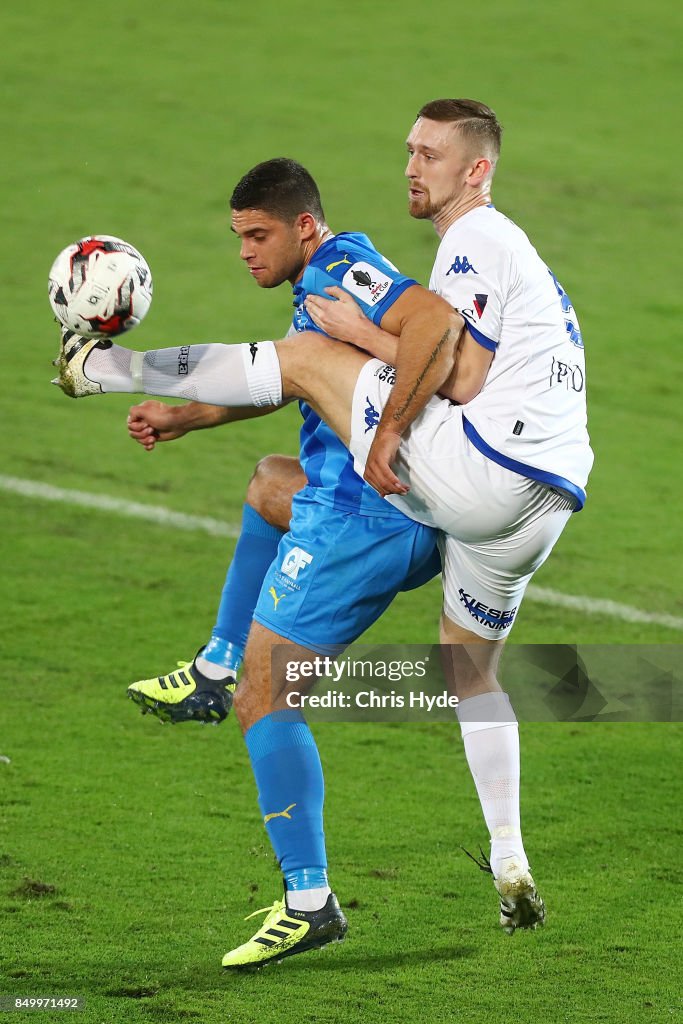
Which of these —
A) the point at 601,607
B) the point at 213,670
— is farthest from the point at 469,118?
the point at 601,607

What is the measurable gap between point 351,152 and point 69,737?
851 centimetres

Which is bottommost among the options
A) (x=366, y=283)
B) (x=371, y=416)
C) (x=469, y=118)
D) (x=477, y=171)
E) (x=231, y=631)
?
(x=231, y=631)

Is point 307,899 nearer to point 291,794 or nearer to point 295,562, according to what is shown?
point 291,794

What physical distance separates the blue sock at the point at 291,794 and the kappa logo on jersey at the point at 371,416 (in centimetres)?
81

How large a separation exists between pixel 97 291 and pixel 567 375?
1.24 m

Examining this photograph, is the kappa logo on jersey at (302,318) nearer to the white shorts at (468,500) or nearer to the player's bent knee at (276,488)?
the white shorts at (468,500)

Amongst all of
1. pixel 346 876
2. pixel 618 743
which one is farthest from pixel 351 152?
pixel 346 876

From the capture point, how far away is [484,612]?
13.3 ft

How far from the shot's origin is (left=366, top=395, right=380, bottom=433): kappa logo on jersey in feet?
12.7

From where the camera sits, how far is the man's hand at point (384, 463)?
3.76 m

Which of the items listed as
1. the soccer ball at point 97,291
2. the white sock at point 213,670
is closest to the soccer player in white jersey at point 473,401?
the soccer ball at point 97,291

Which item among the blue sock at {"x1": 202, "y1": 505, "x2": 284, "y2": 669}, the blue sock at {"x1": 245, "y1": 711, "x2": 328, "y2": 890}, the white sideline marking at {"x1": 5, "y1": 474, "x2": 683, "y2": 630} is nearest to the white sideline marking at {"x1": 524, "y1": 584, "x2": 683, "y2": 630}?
the white sideline marking at {"x1": 5, "y1": 474, "x2": 683, "y2": 630}

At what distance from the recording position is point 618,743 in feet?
18.7

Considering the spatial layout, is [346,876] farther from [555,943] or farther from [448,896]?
[555,943]
